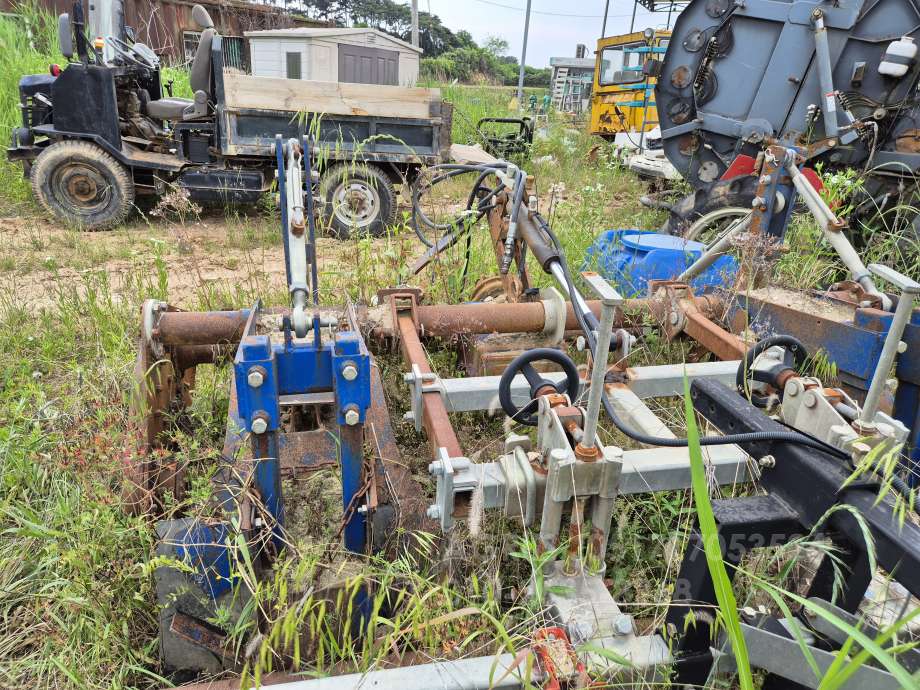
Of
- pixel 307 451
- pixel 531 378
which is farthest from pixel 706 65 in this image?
pixel 307 451

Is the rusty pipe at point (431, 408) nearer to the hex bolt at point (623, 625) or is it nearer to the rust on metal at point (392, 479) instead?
the rust on metal at point (392, 479)

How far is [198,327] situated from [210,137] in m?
5.55

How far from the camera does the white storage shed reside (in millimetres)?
17094

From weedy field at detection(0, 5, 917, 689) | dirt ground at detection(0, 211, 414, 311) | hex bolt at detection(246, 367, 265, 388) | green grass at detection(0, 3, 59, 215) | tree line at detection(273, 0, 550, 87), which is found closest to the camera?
hex bolt at detection(246, 367, 265, 388)

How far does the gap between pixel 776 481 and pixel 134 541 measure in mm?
1971

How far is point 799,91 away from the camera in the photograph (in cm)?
623

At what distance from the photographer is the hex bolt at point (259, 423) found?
5.45 ft

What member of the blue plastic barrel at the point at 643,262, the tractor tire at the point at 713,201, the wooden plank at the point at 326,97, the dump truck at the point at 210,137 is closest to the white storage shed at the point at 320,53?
the dump truck at the point at 210,137

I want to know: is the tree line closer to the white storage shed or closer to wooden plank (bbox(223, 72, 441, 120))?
the white storage shed

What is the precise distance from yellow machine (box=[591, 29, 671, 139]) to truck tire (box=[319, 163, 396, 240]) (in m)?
5.96

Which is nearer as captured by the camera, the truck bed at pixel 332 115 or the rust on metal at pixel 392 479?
the rust on metal at pixel 392 479

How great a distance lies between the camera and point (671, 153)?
24.1 feet

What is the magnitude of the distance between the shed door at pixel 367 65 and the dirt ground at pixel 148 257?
12169 millimetres

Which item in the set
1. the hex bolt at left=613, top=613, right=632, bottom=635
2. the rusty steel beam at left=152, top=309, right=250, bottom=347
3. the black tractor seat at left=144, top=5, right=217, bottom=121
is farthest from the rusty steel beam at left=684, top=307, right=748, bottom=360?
the black tractor seat at left=144, top=5, right=217, bottom=121
